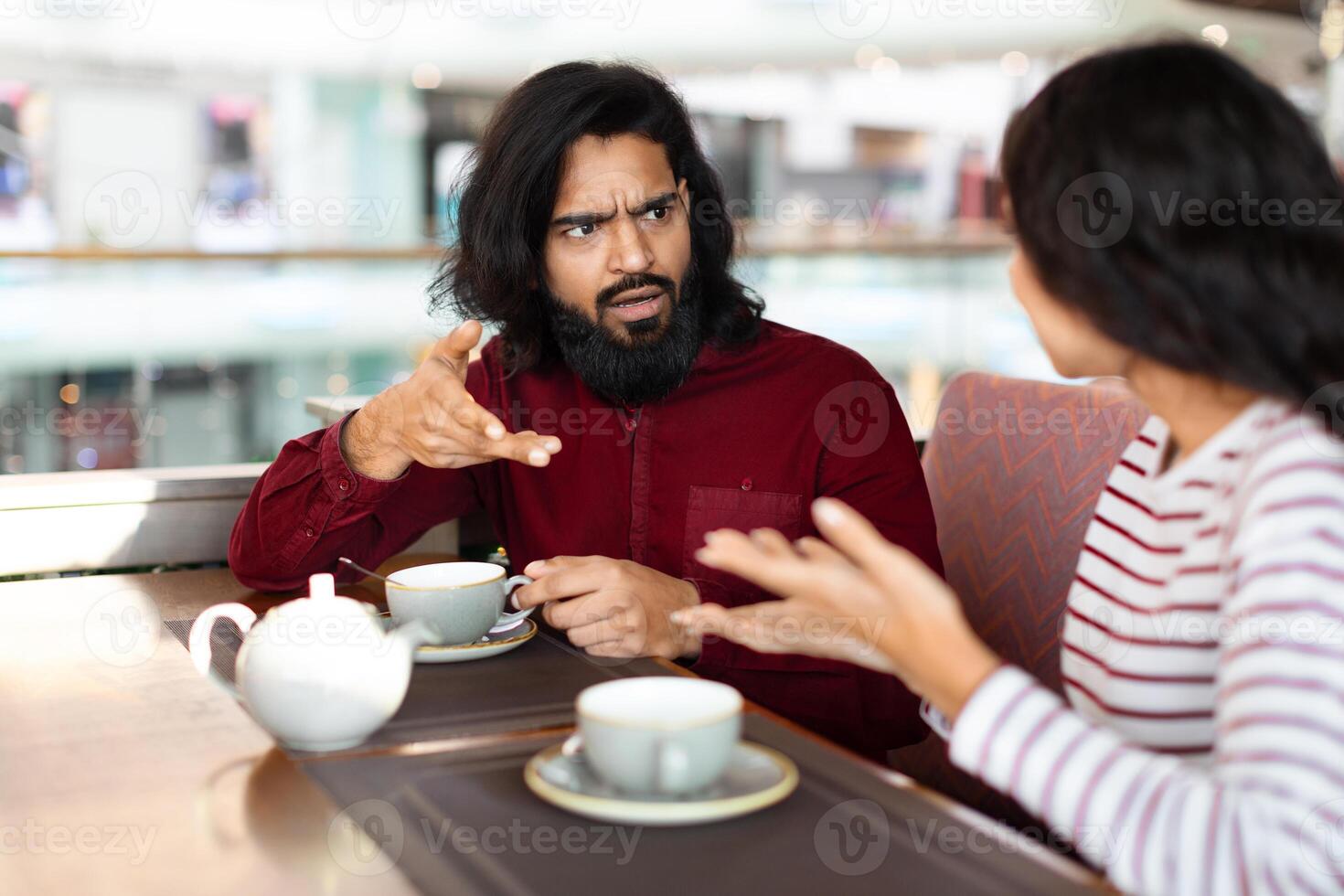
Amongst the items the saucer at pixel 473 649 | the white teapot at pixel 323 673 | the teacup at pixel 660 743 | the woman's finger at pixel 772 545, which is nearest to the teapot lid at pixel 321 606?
the white teapot at pixel 323 673

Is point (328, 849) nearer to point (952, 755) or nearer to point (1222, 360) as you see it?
point (952, 755)

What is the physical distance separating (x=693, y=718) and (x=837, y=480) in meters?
0.91

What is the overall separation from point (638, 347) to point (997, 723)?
3.44 feet

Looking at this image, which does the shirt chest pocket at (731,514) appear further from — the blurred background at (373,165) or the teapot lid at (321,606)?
the blurred background at (373,165)

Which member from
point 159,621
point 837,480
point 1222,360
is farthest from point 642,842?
point 837,480

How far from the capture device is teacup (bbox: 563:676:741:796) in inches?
32.5

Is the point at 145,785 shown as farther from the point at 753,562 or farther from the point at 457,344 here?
the point at 457,344

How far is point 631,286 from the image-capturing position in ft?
5.90

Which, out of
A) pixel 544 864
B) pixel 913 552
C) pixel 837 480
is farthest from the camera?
pixel 837 480

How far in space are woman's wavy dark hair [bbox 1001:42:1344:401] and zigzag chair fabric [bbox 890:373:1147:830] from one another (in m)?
0.72

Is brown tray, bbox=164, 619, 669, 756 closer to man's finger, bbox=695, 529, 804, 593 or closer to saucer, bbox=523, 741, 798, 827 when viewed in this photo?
saucer, bbox=523, 741, 798, 827

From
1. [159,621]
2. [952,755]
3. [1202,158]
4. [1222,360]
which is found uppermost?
[1202,158]

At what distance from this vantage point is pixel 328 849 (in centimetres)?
80

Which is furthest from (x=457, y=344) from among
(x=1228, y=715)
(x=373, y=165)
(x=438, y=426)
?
(x=373, y=165)
